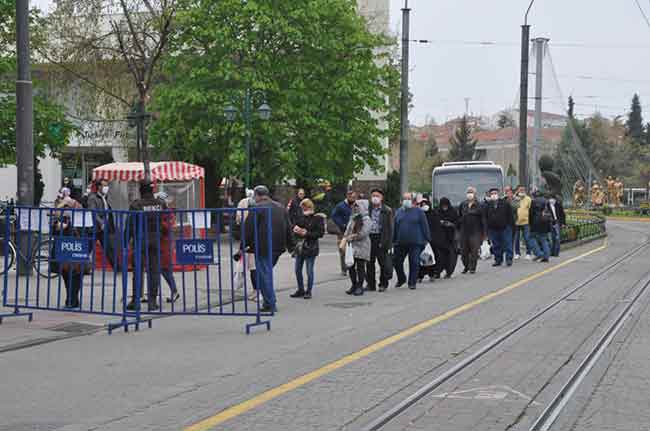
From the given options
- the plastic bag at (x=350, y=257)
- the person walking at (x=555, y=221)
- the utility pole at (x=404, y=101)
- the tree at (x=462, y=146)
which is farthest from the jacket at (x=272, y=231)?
the tree at (x=462, y=146)

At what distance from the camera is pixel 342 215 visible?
690 inches

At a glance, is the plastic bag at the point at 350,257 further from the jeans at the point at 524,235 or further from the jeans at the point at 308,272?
the jeans at the point at 524,235

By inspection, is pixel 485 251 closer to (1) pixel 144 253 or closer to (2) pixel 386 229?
(2) pixel 386 229

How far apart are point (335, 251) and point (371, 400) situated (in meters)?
21.7

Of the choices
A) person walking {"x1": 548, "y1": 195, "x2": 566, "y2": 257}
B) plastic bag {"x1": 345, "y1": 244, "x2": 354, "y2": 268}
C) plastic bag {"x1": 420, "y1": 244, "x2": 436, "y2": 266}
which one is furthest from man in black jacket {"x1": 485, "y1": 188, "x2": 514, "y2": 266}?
plastic bag {"x1": 345, "y1": 244, "x2": 354, "y2": 268}

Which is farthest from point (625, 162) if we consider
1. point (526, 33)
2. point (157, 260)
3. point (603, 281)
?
point (157, 260)

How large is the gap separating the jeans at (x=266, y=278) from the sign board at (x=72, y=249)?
2089 millimetres

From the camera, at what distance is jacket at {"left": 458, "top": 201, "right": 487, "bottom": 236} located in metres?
19.9

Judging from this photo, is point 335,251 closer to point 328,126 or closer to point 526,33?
point 328,126

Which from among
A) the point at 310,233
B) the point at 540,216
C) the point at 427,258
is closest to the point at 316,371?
the point at 310,233

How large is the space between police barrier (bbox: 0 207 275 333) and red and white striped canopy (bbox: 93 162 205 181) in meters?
12.8

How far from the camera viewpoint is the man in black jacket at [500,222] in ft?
70.3

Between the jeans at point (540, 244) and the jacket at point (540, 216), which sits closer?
the jacket at point (540, 216)

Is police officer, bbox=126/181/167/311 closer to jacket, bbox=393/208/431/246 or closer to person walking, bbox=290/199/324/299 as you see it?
person walking, bbox=290/199/324/299
